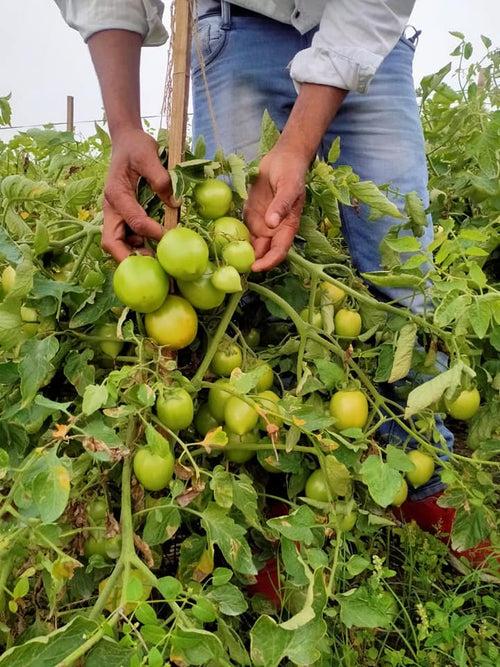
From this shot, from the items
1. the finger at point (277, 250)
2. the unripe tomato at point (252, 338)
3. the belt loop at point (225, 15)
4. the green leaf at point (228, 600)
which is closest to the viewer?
the green leaf at point (228, 600)

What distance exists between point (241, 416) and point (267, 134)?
0.49 meters

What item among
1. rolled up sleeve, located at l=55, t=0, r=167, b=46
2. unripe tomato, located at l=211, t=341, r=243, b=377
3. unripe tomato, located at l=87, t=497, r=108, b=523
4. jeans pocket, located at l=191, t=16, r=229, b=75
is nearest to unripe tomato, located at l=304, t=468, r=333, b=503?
unripe tomato, located at l=211, t=341, r=243, b=377

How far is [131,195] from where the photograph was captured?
90cm

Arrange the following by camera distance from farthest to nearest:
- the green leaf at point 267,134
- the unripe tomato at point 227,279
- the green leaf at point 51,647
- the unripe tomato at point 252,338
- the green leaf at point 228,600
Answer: the unripe tomato at point 252,338, the green leaf at point 267,134, the unripe tomato at point 227,279, the green leaf at point 228,600, the green leaf at point 51,647

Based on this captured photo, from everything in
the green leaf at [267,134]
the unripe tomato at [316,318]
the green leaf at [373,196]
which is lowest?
the unripe tomato at [316,318]

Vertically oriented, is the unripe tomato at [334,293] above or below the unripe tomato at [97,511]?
above

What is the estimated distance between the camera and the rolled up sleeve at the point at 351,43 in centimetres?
104

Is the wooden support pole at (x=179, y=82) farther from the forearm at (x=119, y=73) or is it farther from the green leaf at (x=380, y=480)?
the green leaf at (x=380, y=480)

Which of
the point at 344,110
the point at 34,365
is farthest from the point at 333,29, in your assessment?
the point at 34,365

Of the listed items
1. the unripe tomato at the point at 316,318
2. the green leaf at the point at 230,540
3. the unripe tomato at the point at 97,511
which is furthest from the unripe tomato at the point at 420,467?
the unripe tomato at the point at 97,511

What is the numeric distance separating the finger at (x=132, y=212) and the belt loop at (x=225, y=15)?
2.42ft

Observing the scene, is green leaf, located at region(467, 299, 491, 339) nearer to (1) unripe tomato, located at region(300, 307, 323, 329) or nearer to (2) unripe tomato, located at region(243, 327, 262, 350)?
(1) unripe tomato, located at region(300, 307, 323, 329)

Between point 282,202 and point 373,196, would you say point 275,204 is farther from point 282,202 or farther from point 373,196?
point 373,196

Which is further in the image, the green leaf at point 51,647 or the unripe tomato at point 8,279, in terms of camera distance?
the unripe tomato at point 8,279
